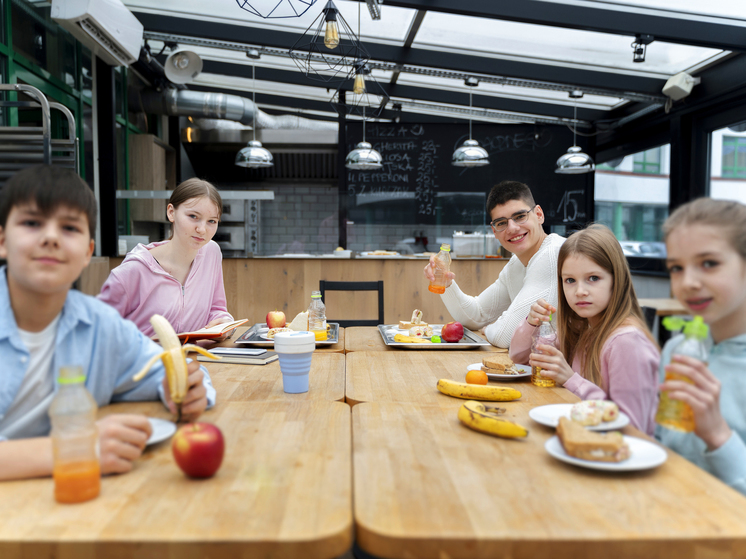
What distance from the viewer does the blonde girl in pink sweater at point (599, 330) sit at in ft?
3.90

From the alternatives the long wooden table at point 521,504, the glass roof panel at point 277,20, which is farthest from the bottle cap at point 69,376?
the glass roof panel at point 277,20

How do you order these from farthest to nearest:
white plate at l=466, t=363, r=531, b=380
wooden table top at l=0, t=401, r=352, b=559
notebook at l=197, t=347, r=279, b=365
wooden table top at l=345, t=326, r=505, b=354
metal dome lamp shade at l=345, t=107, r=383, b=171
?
metal dome lamp shade at l=345, t=107, r=383, b=171
wooden table top at l=345, t=326, r=505, b=354
notebook at l=197, t=347, r=279, b=365
white plate at l=466, t=363, r=531, b=380
wooden table top at l=0, t=401, r=352, b=559

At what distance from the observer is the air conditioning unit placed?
3512 mm

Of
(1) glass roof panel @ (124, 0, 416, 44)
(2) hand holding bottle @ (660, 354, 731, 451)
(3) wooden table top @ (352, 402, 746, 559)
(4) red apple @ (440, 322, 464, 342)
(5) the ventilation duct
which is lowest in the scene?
(3) wooden table top @ (352, 402, 746, 559)

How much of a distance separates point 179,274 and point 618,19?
4.01 m

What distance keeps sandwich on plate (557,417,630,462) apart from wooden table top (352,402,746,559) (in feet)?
0.09

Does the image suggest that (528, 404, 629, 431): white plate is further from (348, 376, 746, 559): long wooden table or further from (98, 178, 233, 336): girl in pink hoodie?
(98, 178, 233, 336): girl in pink hoodie

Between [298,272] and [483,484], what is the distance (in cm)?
406

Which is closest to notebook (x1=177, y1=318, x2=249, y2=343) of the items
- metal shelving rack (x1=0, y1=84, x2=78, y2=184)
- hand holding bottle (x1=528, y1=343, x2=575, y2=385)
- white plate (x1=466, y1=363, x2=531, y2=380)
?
white plate (x1=466, y1=363, x2=531, y2=380)

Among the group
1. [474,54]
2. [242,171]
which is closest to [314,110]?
[242,171]

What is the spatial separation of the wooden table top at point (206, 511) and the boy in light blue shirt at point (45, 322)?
5cm

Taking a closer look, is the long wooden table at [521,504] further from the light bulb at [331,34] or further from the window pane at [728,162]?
the window pane at [728,162]

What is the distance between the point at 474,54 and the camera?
18.2 ft

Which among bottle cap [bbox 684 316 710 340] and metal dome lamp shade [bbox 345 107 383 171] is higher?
metal dome lamp shade [bbox 345 107 383 171]
